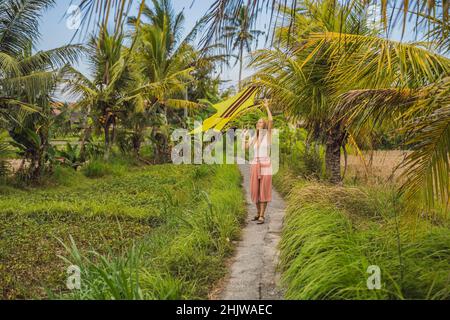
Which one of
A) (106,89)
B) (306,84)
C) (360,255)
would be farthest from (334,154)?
(106,89)

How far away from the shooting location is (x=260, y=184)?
592 centimetres

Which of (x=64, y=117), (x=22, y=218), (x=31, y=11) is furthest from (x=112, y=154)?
(x=22, y=218)

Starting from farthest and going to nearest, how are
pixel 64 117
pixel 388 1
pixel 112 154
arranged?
pixel 112 154
pixel 64 117
pixel 388 1

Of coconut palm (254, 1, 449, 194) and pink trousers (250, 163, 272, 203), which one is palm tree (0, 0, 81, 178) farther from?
pink trousers (250, 163, 272, 203)

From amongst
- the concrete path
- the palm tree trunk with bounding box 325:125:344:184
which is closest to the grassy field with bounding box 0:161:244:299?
the concrete path

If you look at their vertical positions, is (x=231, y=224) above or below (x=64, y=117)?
below

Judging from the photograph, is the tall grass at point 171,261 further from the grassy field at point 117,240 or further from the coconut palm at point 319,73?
the coconut palm at point 319,73

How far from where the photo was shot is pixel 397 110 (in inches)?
165

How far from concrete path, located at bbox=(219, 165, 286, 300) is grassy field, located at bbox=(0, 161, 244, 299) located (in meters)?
0.17

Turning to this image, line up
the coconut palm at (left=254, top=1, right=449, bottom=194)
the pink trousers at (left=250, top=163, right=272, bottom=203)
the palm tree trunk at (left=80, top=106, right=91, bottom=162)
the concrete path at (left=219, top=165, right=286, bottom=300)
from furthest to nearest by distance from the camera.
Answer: the palm tree trunk at (left=80, top=106, right=91, bottom=162) → the pink trousers at (left=250, top=163, right=272, bottom=203) → the coconut palm at (left=254, top=1, right=449, bottom=194) → the concrete path at (left=219, top=165, right=286, bottom=300)

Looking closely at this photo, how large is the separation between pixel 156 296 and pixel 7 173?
371 inches

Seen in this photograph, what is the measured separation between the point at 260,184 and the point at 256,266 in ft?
6.79

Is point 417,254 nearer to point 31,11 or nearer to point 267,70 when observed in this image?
point 267,70

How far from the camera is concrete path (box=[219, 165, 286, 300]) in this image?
330 centimetres
